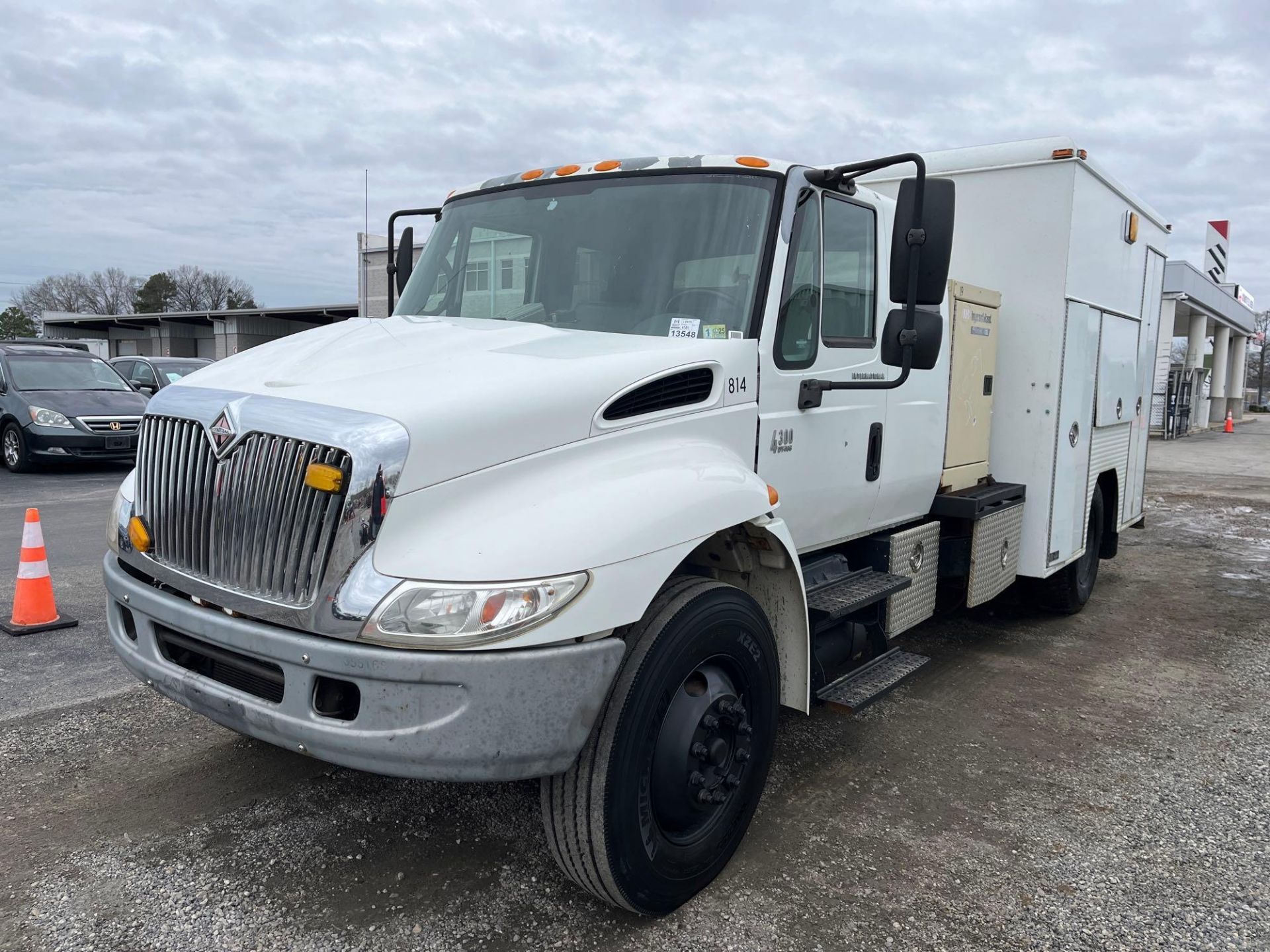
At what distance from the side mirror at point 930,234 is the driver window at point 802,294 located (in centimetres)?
32

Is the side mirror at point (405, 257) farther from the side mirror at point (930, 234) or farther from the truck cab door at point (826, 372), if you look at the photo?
the side mirror at point (930, 234)

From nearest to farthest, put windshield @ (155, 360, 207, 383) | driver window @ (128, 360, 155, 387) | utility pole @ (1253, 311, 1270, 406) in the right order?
windshield @ (155, 360, 207, 383)
driver window @ (128, 360, 155, 387)
utility pole @ (1253, 311, 1270, 406)

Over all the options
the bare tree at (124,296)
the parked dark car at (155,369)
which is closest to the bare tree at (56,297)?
the bare tree at (124,296)

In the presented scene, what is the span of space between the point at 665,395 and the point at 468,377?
0.68m

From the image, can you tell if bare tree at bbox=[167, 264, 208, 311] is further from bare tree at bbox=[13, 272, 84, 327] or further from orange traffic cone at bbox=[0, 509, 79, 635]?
orange traffic cone at bbox=[0, 509, 79, 635]

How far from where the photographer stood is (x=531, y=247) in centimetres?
390

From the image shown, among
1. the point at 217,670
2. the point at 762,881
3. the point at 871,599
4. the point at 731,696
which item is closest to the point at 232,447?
the point at 217,670

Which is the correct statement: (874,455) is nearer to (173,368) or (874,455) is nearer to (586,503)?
(586,503)

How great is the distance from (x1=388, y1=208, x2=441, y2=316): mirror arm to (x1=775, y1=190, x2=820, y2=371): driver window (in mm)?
1711

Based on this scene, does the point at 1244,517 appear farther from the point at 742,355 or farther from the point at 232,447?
the point at 232,447

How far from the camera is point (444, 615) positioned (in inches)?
97.0

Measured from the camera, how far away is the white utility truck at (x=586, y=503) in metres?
2.53

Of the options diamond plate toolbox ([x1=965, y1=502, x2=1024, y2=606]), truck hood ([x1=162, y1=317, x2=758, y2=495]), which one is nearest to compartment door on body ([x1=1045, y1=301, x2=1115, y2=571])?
diamond plate toolbox ([x1=965, y1=502, x2=1024, y2=606])

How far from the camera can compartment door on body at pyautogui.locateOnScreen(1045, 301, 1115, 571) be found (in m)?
5.88
